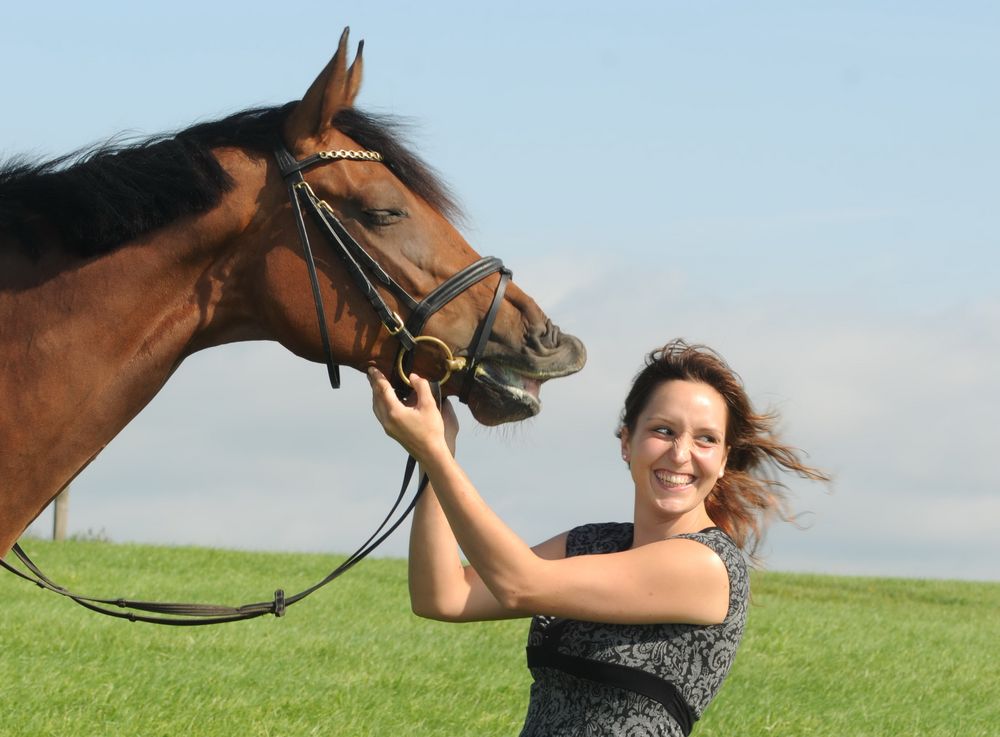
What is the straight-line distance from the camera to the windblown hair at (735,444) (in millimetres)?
3605

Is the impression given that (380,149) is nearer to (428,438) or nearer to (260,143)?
(260,143)

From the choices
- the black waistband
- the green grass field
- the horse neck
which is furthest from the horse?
the green grass field

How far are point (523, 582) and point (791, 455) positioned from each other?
3.40 feet

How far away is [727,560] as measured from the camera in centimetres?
339

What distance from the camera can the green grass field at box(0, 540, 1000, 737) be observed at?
7.39 meters

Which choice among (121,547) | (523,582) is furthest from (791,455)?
(121,547)

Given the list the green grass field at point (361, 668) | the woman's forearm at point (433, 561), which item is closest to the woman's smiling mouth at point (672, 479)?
the woman's forearm at point (433, 561)

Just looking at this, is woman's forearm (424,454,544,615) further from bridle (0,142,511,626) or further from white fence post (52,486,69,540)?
white fence post (52,486,69,540)

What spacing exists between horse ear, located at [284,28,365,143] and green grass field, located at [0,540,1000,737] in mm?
3516

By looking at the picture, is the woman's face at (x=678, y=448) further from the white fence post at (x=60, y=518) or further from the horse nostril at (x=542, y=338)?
the white fence post at (x=60, y=518)

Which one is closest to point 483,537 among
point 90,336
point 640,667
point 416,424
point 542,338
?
point 416,424

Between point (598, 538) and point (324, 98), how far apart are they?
1.53 m

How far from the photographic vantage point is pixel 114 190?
3697 mm

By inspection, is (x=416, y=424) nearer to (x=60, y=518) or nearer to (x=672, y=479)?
(x=672, y=479)
